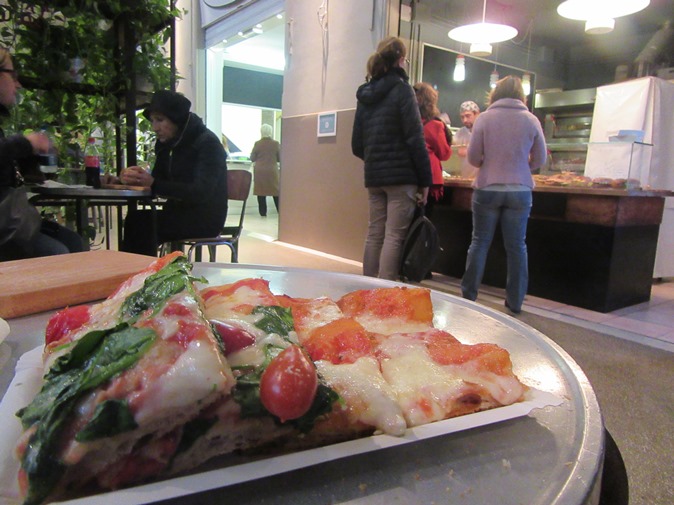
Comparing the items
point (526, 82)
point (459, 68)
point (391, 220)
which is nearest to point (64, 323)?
point (391, 220)

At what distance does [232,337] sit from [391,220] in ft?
9.36

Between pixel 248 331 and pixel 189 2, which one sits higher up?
pixel 189 2

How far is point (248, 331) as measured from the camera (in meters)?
0.45

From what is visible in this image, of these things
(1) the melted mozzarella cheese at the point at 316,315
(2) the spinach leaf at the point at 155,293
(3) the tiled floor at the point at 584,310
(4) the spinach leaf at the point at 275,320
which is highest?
(2) the spinach leaf at the point at 155,293

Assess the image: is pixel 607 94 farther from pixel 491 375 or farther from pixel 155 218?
pixel 491 375

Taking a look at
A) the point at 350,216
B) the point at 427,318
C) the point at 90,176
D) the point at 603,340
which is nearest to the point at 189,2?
the point at 350,216

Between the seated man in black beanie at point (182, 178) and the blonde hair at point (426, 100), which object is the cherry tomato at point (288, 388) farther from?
the blonde hair at point (426, 100)

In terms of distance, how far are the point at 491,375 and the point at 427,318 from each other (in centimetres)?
19

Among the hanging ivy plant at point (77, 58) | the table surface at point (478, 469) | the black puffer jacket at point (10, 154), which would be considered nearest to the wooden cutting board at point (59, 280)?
the table surface at point (478, 469)

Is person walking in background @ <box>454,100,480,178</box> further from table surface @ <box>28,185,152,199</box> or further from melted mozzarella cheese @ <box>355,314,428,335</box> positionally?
melted mozzarella cheese @ <box>355,314,428,335</box>

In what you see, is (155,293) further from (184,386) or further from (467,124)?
(467,124)

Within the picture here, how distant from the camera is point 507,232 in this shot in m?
3.05

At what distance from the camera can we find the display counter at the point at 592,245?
326cm

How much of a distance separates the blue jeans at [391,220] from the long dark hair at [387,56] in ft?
2.50
